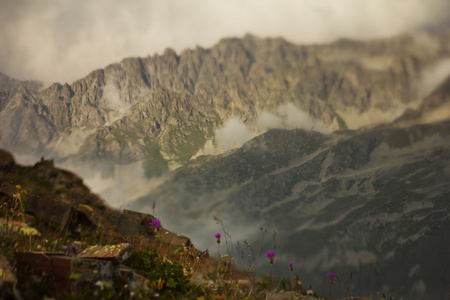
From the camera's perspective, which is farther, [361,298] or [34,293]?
[361,298]

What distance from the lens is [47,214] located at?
10.3 meters

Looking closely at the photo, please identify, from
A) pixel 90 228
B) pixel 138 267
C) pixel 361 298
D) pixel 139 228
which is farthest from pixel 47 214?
pixel 361 298

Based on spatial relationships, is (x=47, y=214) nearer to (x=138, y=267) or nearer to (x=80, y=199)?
(x=80, y=199)

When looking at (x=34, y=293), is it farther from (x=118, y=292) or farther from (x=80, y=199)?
(x=80, y=199)

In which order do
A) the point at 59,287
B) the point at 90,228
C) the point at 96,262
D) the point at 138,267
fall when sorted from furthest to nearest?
the point at 90,228, the point at 138,267, the point at 96,262, the point at 59,287

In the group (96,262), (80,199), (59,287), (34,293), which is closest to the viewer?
(34,293)

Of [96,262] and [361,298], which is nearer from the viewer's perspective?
[96,262]

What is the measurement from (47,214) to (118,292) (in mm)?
6806

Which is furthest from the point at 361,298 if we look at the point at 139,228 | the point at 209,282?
the point at 139,228

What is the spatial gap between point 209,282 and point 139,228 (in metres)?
7.50

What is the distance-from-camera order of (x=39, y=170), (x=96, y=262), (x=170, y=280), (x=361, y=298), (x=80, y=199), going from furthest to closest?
(x=39, y=170), (x=80, y=199), (x=361, y=298), (x=170, y=280), (x=96, y=262)

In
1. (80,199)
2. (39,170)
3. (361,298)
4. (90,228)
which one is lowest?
(361,298)

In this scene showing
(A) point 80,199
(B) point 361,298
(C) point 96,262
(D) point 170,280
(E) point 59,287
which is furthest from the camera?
→ (A) point 80,199

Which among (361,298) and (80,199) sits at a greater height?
(80,199)
